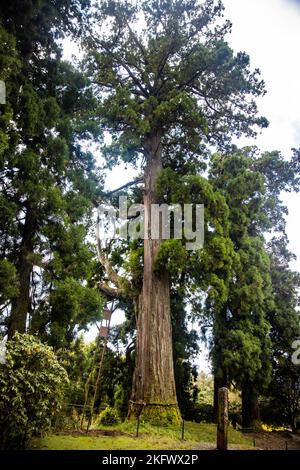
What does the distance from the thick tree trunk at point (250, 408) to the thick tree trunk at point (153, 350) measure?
4.79 meters

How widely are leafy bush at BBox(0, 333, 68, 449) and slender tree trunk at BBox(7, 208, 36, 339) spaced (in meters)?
1.28

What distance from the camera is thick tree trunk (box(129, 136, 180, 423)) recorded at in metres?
8.13

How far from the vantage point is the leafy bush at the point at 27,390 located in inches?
187

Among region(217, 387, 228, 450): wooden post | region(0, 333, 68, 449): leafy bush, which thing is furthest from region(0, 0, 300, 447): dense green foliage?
region(217, 387, 228, 450): wooden post

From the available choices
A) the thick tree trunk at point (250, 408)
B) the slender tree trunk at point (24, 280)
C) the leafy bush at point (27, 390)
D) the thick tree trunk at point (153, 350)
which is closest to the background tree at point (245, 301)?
the thick tree trunk at point (250, 408)

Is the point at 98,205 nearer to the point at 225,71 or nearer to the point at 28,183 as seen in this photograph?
the point at 28,183

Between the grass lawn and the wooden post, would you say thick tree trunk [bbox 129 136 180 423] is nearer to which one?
the grass lawn

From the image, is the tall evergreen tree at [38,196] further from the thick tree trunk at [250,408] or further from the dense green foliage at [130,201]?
the thick tree trunk at [250,408]

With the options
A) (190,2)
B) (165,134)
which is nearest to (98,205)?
(165,134)

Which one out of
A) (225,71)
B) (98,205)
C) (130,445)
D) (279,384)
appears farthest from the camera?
(279,384)

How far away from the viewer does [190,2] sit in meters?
11.3

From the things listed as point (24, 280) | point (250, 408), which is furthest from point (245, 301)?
point (24, 280)

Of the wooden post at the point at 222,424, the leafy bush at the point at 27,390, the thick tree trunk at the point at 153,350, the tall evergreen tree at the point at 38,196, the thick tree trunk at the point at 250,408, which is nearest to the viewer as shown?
the leafy bush at the point at 27,390

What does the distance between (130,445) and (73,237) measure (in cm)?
398
